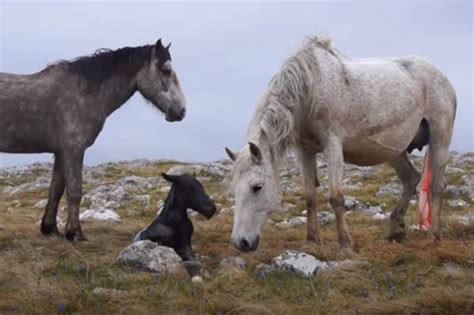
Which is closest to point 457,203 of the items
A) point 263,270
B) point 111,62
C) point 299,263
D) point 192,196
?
point 192,196

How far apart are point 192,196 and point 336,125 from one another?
7.73 ft

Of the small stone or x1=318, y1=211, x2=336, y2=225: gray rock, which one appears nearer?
x1=318, y1=211, x2=336, y2=225: gray rock

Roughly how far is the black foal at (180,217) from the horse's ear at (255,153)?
1254 mm

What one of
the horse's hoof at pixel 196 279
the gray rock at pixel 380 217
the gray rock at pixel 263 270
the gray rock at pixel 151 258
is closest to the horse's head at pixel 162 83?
the gray rock at pixel 151 258

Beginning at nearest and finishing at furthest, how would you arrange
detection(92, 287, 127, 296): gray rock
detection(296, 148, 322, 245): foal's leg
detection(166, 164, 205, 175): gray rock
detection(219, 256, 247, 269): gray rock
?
detection(92, 287, 127, 296): gray rock, detection(219, 256, 247, 269): gray rock, detection(296, 148, 322, 245): foal's leg, detection(166, 164, 205, 175): gray rock

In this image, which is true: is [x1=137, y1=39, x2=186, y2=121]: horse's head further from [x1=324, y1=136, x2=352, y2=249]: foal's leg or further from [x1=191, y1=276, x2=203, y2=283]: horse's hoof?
[x1=191, y1=276, x2=203, y2=283]: horse's hoof

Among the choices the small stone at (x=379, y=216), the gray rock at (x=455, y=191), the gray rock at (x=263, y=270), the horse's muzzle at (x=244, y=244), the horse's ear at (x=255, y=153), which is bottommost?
the gray rock at (x=455, y=191)

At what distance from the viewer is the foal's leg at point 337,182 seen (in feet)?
31.6

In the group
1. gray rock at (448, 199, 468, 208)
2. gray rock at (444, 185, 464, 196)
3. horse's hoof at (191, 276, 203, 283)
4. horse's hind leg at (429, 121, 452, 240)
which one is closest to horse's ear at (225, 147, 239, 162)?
horse's hoof at (191, 276, 203, 283)

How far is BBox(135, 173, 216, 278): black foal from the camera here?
364 inches

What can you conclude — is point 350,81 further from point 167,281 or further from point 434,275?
point 167,281

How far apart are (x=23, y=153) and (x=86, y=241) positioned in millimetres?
1831

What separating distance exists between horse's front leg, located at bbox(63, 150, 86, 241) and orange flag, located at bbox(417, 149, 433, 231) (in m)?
6.09

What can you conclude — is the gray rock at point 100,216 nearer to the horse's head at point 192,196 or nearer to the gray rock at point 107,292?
the horse's head at point 192,196
